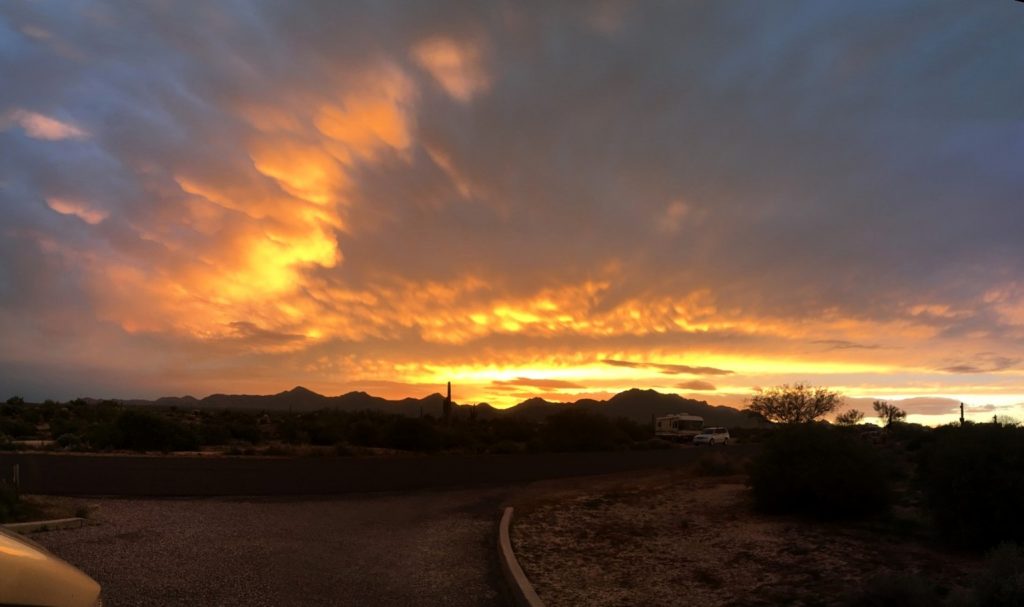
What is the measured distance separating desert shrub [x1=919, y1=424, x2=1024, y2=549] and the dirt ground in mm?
534

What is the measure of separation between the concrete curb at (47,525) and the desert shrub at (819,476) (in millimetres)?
12921

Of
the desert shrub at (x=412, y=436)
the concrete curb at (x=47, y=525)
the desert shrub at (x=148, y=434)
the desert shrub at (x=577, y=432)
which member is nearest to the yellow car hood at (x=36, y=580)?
the concrete curb at (x=47, y=525)

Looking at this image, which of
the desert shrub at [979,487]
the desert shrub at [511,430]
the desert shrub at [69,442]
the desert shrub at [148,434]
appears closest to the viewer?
the desert shrub at [979,487]

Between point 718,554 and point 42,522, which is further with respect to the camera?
point 42,522

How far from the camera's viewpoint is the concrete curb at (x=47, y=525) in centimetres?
1217

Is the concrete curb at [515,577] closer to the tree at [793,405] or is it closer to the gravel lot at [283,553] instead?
the gravel lot at [283,553]

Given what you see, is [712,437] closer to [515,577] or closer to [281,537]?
[281,537]

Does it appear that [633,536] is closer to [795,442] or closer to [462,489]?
[795,442]

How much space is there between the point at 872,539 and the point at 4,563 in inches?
464

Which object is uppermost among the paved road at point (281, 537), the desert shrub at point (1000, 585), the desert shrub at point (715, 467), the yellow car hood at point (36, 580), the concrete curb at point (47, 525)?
the yellow car hood at point (36, 580)

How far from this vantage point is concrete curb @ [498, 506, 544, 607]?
864 cm

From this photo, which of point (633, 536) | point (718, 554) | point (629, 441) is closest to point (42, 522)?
point (633, 536)

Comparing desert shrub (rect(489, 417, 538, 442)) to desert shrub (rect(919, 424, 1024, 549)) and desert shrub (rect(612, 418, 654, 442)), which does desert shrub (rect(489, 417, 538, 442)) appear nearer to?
desert shrub (rect(612, 418, 654, 442))

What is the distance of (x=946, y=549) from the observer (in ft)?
35.4
